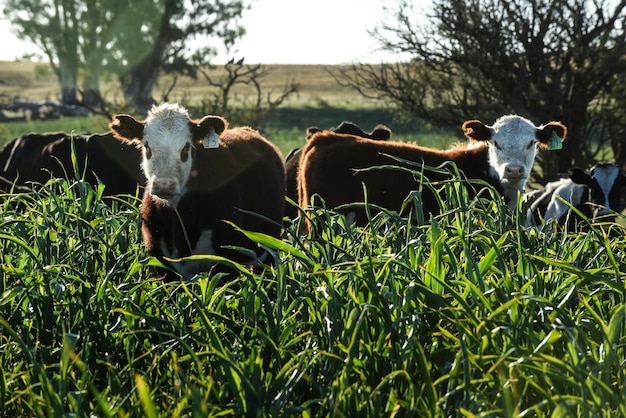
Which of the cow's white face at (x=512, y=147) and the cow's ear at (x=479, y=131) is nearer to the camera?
the cow's white face at (x=512, y=147)

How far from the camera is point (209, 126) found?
20.9ft

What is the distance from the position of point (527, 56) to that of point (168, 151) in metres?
10.7

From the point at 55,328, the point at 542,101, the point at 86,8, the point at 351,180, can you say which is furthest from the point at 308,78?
the point at 55,328

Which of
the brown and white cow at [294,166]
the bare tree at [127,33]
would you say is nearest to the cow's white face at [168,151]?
the brown and white cow at [294,166]

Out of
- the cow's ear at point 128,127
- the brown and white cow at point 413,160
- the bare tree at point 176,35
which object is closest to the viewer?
the cow's ear at point 128,127

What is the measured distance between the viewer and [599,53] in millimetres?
15352

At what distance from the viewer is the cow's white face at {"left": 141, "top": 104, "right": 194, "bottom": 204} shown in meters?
5.89

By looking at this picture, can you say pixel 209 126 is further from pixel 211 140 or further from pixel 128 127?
pixel 128 127

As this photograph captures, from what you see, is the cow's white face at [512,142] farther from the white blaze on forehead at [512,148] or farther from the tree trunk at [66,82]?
the tree trunk at [66,82]

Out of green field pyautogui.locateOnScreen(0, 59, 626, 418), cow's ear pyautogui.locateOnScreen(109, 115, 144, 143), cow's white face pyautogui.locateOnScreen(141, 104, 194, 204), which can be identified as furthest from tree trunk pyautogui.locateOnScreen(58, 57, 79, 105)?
green field pyautogui.locateOnScreen(0, 59, 626, 418)

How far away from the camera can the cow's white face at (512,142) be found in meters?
8.56

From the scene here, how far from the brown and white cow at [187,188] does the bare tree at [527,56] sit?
920cm

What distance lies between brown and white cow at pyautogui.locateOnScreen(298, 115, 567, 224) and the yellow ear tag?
2637 mm

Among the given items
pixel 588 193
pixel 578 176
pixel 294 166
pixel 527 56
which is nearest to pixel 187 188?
pixel 294 166
